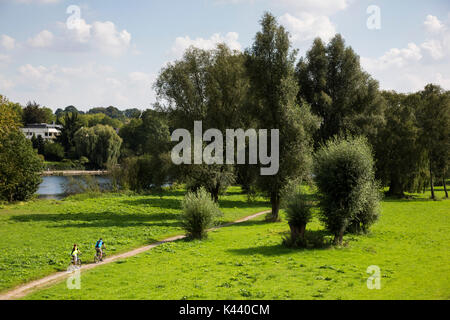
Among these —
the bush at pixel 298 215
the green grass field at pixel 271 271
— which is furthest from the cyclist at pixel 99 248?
the bush at pixel 298 215

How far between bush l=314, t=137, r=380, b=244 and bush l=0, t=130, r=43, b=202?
3575cm

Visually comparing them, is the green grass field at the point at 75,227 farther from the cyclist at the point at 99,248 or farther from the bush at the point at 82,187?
the bush at the point at 82,187

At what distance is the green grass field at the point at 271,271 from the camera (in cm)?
1560

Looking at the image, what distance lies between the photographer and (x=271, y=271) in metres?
19.3

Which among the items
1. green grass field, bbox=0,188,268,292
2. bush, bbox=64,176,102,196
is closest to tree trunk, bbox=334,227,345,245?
green grass field, bbox=0,188,268,292

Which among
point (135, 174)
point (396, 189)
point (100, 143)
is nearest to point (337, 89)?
point (396, 189)

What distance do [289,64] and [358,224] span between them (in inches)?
675

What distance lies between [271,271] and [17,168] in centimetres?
3783

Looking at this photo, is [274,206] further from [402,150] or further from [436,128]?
[436,128]

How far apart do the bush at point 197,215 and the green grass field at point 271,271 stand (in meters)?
1.25
